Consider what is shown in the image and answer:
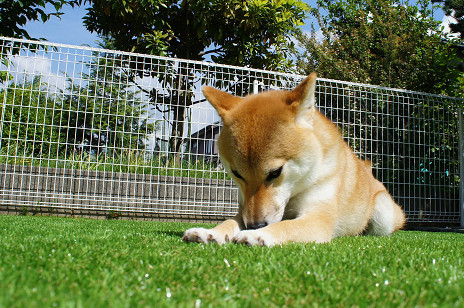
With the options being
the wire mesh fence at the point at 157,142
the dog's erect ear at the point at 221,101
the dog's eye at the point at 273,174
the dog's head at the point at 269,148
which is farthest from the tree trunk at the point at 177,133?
the dog's eye at the point at 273,174

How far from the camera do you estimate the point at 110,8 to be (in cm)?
720

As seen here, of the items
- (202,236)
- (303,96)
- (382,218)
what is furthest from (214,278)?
(382,218)

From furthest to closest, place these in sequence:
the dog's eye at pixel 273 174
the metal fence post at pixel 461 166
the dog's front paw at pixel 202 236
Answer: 1. the metal fence post at pixel 461 166
2. the dog's eye at pixel 273 174
3. the dog's front paw at pixel 202 236

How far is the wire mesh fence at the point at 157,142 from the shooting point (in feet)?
16.5

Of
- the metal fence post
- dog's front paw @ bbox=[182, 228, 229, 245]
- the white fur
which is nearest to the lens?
dog's front paw @ bbox=[182, 228, 229, 245]

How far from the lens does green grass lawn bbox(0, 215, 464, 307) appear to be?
0.83m

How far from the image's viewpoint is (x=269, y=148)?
2.20m

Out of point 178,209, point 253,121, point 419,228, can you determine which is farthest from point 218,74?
point 419,228

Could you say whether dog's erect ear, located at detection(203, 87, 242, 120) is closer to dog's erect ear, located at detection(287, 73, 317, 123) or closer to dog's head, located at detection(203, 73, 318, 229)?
dog's head, located at detection(203, 73, 318, 229)

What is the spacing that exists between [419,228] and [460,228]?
59cm

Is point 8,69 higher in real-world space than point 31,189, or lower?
higher

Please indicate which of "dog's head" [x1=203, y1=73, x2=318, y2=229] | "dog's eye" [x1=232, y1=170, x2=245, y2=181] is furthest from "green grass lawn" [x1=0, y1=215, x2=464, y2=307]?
"dog's eye" [x1=232, y1=170, x2=245, y2=181]

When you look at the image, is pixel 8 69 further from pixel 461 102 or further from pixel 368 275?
pixel 461 102

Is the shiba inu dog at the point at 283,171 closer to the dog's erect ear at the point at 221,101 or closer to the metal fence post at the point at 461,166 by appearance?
the dog's erect ear at the point at 221,101
